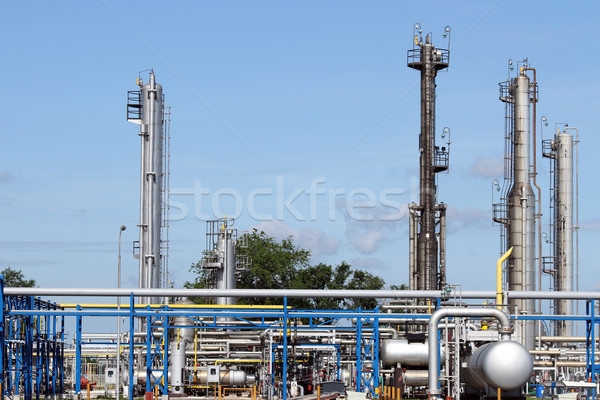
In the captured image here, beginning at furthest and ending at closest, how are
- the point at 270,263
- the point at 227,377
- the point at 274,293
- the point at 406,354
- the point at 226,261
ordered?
the point at 270,263 < the point at 226,261 < the point at 227,377 < the point at 406,354 < the point at 274,293

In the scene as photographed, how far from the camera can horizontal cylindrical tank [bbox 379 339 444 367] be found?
3597 centimetres

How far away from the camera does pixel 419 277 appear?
51.3 metres

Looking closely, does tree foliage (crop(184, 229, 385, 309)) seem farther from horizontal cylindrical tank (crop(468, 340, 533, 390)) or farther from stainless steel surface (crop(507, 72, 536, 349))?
horizontal cylindrical tank (crop(468, 340, 533, 390))

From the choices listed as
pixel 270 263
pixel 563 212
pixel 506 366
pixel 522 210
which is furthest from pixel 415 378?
pixel 270 263

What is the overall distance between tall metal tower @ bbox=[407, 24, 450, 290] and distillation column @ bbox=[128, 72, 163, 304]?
15643mm

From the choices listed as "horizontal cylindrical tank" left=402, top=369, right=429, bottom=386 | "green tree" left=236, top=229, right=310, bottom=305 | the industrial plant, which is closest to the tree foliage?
"green tree" left=236, top=229, right=310, bottom=305

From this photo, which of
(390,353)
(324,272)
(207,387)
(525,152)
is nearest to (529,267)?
(525,152)

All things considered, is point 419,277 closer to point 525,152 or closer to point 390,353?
point 525,152

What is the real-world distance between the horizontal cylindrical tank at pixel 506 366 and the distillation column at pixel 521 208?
23.2 metres

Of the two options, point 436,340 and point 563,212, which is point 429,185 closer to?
point 563,212

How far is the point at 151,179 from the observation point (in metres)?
47.5

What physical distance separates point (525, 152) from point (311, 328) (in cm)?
1780

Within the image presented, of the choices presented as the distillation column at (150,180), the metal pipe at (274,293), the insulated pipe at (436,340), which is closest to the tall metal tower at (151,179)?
the distillation column at (150,180)

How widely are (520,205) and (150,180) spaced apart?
20.7m
